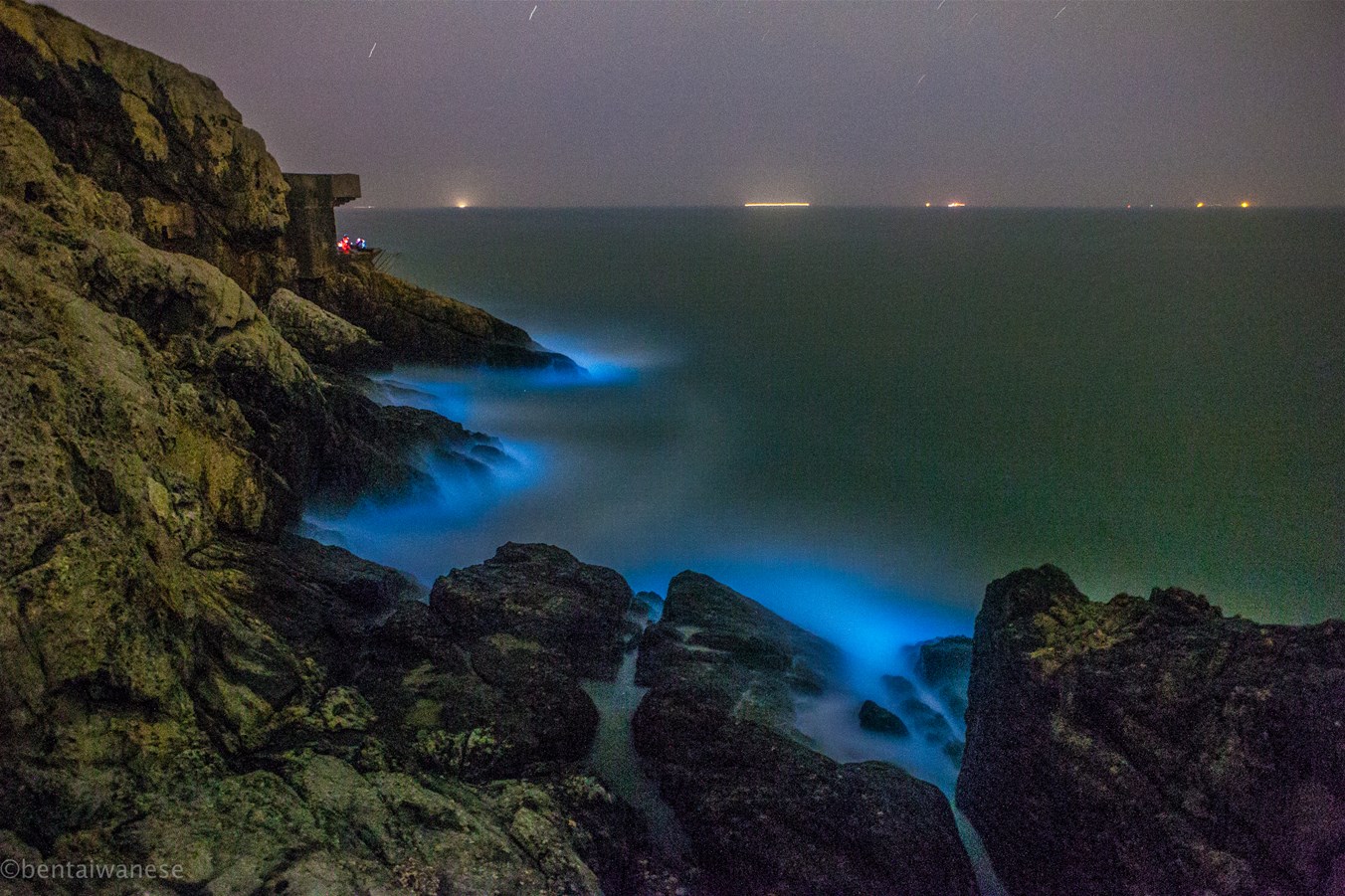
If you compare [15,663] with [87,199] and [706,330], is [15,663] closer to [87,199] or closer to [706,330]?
[87,199]

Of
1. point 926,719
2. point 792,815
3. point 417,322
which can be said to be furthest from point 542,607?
point 417,322

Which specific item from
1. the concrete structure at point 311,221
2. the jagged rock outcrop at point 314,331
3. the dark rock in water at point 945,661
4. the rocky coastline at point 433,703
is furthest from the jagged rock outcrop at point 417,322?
the dark rock in water at point 945,661

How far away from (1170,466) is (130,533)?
22.7 meters

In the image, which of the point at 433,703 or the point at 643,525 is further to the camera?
the point at 643,525

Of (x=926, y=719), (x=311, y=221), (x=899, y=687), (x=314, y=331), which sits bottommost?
(x=899, y=687)

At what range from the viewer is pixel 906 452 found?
70.3ft

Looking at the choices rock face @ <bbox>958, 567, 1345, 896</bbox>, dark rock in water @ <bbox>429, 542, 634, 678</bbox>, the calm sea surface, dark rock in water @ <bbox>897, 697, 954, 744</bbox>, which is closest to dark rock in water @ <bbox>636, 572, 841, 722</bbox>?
dark rock in water @ <bbox>429, 542, 634, 678</bbox>

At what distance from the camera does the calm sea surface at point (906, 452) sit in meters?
14.8

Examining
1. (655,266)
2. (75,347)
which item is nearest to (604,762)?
(75,347)

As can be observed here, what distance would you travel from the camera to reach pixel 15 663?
4250mm

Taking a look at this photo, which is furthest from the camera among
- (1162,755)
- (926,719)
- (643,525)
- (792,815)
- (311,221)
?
(311,221)

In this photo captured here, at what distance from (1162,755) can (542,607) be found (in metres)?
5.63

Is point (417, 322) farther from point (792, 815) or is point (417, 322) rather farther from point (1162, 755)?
point (1162, 755)

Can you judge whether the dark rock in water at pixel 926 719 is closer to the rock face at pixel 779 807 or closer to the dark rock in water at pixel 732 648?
the dark rock in water at pixel 732 648
